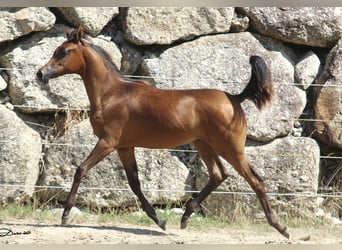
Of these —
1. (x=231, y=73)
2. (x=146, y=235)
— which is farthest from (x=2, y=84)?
(x=146, y=235)

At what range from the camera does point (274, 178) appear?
7680 mm

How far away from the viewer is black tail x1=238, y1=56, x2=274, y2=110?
6270mm

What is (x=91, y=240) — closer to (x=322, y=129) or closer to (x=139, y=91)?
(x=139, y=91)

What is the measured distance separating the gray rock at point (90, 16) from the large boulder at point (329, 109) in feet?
8.25

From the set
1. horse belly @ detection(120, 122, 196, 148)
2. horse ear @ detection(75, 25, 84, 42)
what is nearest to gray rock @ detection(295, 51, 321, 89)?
horse belly @ detection(120, 122, 196, 148)

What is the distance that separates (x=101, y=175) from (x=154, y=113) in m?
1.66

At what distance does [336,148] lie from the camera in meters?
8.05

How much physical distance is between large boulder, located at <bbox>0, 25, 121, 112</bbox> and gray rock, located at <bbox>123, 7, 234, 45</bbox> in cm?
86

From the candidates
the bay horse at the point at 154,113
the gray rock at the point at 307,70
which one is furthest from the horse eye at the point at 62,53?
the gray rock at the point at 307,70

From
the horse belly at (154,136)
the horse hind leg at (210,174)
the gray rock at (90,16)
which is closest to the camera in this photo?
the horse belly at (154,136)

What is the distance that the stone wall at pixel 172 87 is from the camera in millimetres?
7637

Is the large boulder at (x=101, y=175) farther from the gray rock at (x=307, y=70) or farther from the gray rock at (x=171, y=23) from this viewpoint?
the gray rock at (x=307, y=70)

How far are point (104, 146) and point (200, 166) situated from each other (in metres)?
1.85

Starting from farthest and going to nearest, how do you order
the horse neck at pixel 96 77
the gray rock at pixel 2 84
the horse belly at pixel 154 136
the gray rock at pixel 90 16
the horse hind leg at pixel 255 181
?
the gray rock at pixel 90 16 → the gray rock at pixel 2 84 → the horse neck at pixel 96 77 → the horse belly at pixel 154 136 → the horse hind leg at pixel 255 181
